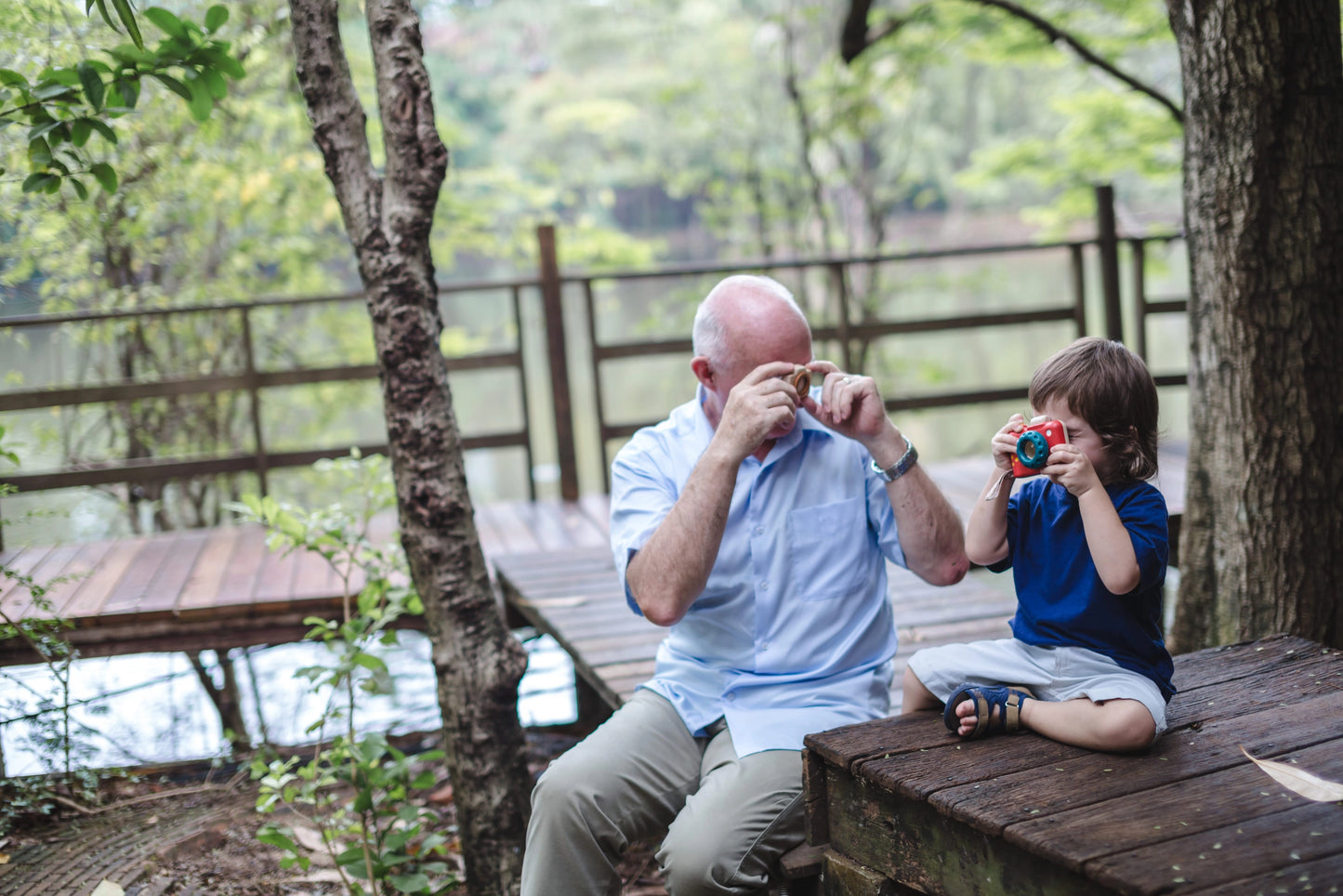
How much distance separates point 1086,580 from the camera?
1.73 m

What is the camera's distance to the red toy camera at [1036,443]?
166 cm

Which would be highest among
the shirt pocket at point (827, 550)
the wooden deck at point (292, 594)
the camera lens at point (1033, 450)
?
the camera lens at point (1033, 450)

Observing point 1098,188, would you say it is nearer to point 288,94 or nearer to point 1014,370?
point 288,94

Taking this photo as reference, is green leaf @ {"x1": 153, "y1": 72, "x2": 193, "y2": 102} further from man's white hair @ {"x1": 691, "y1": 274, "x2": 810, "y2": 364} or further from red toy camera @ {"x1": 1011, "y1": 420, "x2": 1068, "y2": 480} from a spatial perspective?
red toy camera @ {"x1": 1011, "y1": 420, "x2": 1068, "y2": 480}

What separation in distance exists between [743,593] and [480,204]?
629cm

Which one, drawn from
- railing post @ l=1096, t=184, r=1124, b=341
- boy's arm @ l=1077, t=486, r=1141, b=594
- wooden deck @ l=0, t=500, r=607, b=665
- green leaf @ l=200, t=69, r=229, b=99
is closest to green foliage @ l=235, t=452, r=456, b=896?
wooden deck @ l=0, t=500, r=607, b=665

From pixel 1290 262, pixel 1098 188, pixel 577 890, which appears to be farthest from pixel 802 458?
pixel 1098 188

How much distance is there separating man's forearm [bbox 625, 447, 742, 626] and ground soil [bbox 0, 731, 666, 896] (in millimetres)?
900

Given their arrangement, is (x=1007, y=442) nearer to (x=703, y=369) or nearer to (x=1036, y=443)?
(x=1036, y=443)

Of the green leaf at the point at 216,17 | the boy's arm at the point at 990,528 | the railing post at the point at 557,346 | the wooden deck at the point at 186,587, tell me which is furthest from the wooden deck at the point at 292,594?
the green leaf at the point at 216,17

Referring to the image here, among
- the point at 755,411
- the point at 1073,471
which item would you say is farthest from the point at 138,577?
the point at 1073,471

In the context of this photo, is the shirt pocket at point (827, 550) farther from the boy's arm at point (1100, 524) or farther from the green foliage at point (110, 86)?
the green foliage at point (110, 86)

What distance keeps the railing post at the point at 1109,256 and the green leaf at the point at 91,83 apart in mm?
4759

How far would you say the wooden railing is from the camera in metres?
4.59
